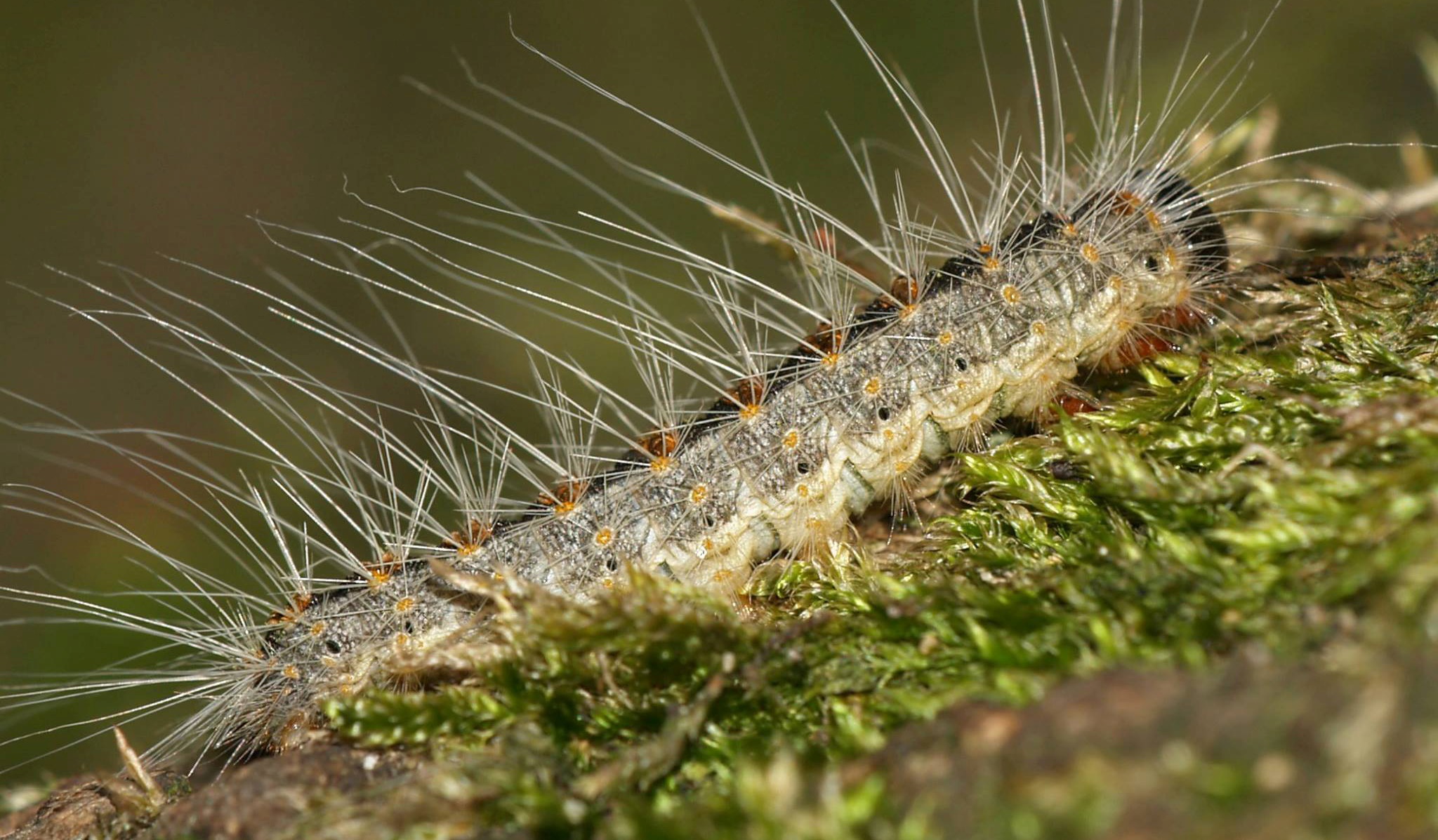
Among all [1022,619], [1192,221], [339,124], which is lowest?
[1022,619]

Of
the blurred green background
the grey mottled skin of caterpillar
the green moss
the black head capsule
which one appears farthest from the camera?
the blurred green background

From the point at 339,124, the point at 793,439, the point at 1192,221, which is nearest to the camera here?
the point at 793,439

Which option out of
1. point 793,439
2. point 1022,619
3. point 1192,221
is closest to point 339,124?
point 793,439

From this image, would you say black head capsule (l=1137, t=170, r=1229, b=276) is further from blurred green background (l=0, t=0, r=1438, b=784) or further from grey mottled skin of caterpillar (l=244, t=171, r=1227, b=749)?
blurred green background (l=0, t=0, r=1438, b=784)

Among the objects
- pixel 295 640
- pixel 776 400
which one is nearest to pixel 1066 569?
pixel 776 400

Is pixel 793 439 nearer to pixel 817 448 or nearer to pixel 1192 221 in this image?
pixel 817 448

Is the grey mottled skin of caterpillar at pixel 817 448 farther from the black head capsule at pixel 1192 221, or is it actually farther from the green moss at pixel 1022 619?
the green moss at pixel 1022 619

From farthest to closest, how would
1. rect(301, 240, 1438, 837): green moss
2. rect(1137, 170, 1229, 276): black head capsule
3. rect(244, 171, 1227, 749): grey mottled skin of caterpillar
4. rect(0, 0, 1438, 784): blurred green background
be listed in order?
1. rect(0, 0, 1438, 784): blurred green background
2. rect(1137, 170, 1229, 276): black head capsule
3. rect(244, 171, 1227, 749): grey mottled skin of caterpillar
4. rect(301, 240, 1438, 837): green moss

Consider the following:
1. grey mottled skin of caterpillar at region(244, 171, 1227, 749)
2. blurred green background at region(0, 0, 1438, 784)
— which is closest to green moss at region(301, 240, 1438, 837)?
grey mottled skin of caterpillar at region(244, 171, 1227, 749)
